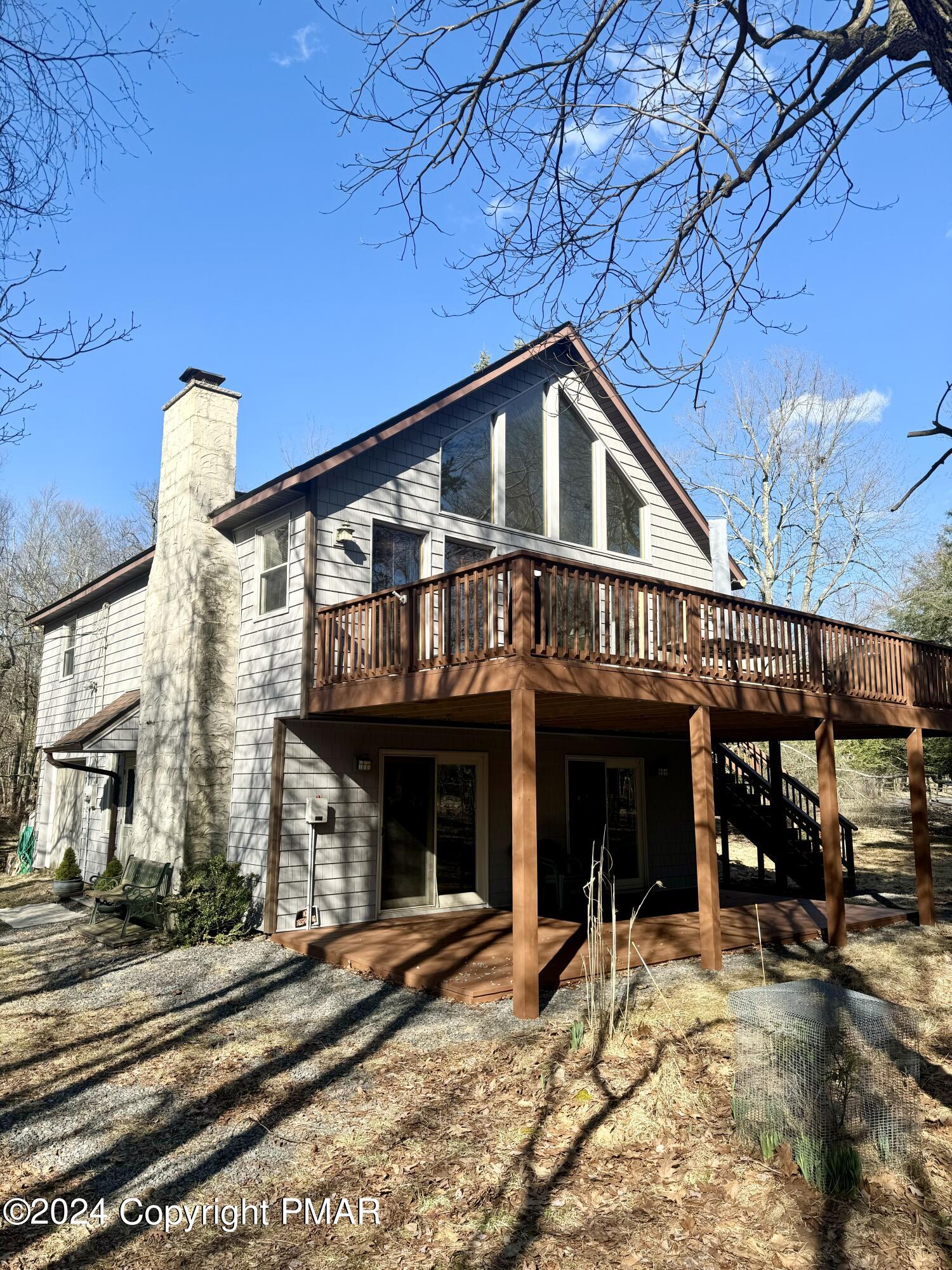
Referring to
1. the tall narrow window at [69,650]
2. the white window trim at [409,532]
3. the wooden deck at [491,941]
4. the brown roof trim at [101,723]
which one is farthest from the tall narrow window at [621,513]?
the tall narrow window at [69,650]

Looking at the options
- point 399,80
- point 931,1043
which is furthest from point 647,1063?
point 399,80

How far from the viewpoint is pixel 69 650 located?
17594 mm

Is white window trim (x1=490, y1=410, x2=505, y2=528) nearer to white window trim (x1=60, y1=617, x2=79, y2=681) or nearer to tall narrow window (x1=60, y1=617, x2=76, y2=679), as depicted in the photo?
white window trim (x1=60, y1=617, x2=79, y2=681)

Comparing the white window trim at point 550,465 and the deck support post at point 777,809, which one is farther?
the deck support post at point 777,809

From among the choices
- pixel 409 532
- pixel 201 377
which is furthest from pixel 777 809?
pixel 201 377

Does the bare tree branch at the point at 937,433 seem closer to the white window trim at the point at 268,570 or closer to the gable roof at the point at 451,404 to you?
the gable roof at the point at 451,404

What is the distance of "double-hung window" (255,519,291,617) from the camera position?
11.1 meters

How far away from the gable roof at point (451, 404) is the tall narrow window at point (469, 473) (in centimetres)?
64

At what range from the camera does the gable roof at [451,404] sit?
33.6 ft

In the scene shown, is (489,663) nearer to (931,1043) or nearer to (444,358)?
(444,358)

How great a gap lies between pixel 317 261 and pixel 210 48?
10.4ft

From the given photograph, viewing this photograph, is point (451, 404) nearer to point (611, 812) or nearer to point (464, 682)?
point (464, 682)

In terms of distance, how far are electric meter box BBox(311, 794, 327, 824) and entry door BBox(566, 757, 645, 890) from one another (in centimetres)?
430

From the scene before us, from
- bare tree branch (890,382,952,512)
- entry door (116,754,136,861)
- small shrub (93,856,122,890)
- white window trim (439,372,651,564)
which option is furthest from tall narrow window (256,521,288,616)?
bare tree branch (890,382,952,512)
